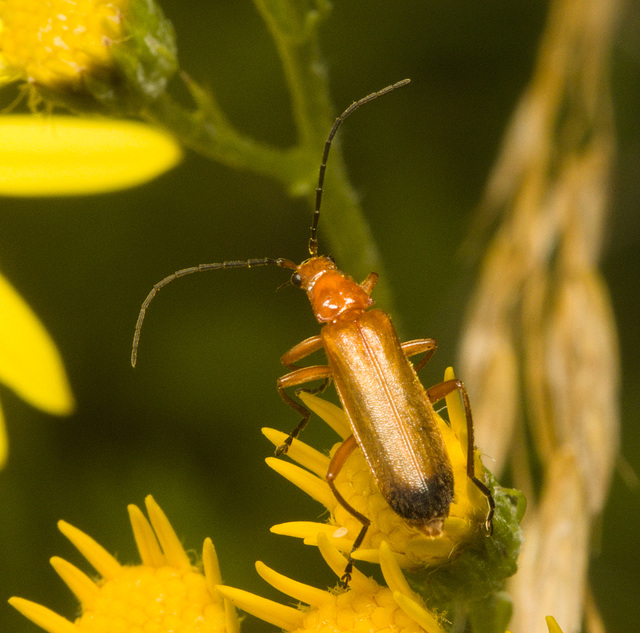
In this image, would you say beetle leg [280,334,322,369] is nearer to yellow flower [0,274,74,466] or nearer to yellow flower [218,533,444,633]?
yellow flower [0,274,74,466]

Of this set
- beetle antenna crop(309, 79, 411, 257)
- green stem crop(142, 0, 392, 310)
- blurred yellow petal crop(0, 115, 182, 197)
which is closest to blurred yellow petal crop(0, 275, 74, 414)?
blurred yellow petal crop(0, 115, 182, 197)

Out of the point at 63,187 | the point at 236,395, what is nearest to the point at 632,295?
the point at 236,395

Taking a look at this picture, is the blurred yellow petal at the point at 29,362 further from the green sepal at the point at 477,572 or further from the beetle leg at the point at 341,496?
the green sepal at the point at 477,572

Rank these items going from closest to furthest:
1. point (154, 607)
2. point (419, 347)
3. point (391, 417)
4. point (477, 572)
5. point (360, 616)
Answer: point (360, 616) < point (477, 572) < point (154, 607) < point (391, 417) < point (419, 347)

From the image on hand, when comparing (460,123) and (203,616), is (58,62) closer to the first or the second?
(203,616)

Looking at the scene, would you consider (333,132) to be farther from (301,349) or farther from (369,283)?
(301,349)

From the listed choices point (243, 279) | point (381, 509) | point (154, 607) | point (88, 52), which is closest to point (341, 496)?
point (381, 509)
